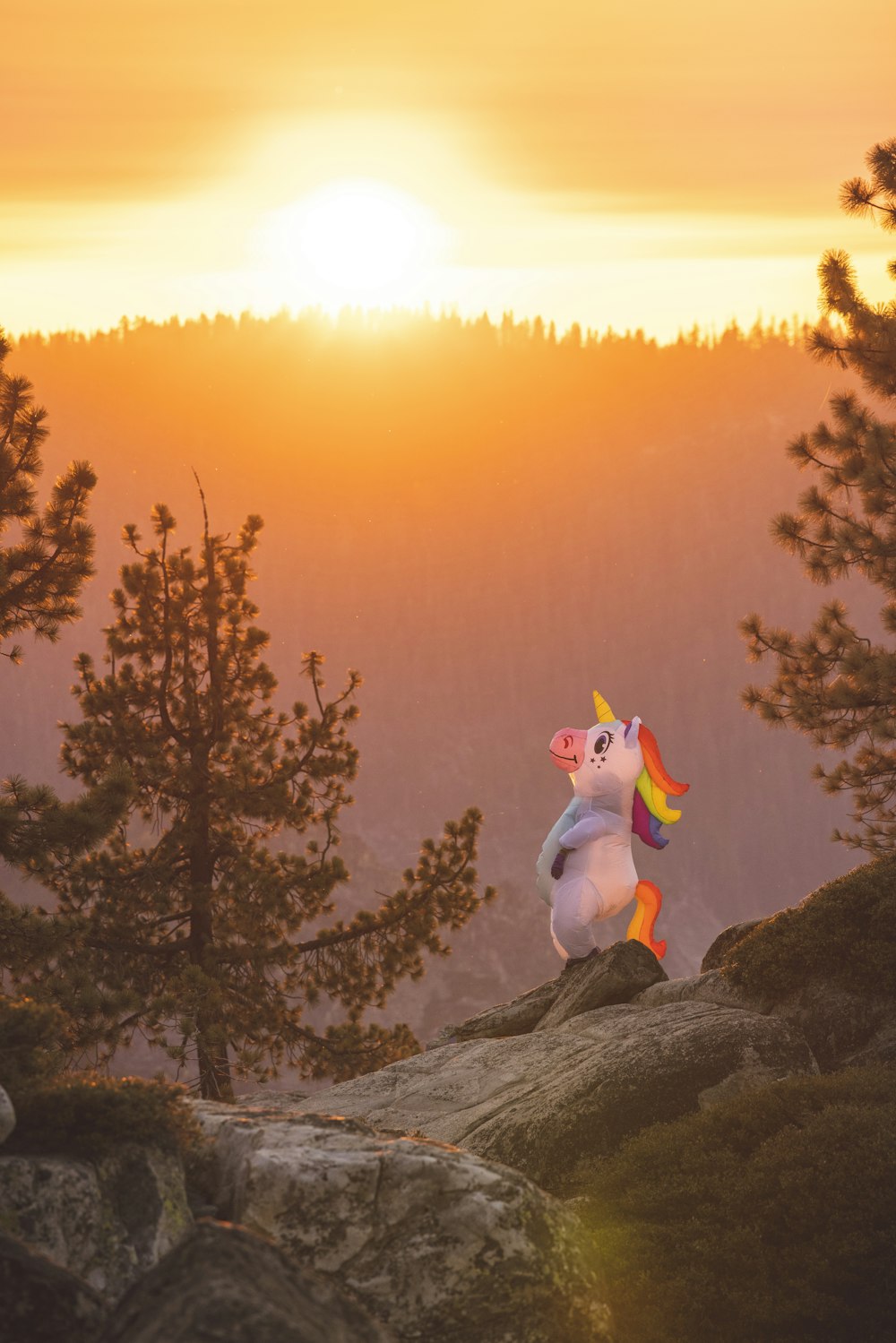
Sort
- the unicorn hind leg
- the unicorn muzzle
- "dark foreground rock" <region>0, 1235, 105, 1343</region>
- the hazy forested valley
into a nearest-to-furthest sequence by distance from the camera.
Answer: "dark foreground rock" <region>0, 1235, 105, 1343</region>, the unicorn hind leg, the unicorn muzzle, the hazy forested valley

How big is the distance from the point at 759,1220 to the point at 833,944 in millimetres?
3845

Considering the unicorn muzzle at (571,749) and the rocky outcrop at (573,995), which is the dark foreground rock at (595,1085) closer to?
the rocky outcrop at (573,995)

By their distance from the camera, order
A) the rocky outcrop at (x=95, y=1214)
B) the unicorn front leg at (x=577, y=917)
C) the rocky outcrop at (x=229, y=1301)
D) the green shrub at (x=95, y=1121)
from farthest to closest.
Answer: the unicorn front leg at (x=577, y=917)
the green shrub at (x=95, y=1121)
the rocky outcrop at (x=95, y=1214)
the rocky outcrop at (x=229, y=1301)

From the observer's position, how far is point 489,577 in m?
163

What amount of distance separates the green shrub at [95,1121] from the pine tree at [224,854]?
11147 mm

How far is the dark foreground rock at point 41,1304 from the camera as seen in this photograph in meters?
5.24

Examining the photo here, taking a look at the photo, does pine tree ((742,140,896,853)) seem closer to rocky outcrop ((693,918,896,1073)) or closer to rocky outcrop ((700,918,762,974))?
rocky outcrop ((700,918,762,974))

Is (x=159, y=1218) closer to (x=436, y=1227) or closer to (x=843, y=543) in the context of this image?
(x=436, y=1227)

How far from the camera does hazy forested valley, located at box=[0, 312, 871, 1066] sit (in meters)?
117

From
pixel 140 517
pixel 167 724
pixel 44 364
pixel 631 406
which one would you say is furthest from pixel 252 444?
pixel 167 724

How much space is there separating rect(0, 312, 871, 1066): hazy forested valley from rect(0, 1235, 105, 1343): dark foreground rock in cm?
8049

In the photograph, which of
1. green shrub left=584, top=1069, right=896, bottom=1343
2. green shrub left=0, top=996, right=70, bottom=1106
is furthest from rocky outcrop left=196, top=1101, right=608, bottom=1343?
green shrub left=584, top=1069, right=896, bottom=1343

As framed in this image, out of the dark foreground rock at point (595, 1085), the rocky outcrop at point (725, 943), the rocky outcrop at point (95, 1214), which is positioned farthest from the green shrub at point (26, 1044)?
the rocky outcrop at point (725, 943)

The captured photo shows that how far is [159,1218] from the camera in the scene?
6527mm
